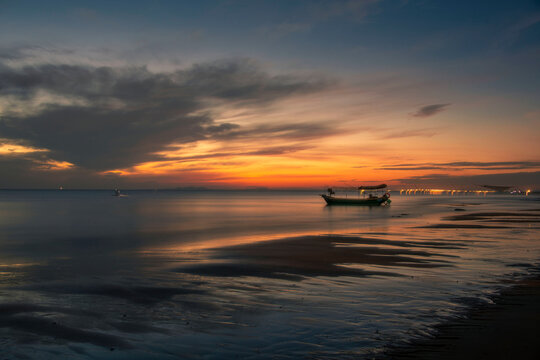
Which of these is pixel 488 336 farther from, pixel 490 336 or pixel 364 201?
pixel 364 201

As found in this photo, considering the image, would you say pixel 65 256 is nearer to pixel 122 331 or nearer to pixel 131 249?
pixel 131 249

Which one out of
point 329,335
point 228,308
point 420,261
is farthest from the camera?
point 420,261

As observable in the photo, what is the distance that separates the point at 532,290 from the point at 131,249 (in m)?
21.7

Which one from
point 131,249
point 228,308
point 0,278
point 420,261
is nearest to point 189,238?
point 131,249

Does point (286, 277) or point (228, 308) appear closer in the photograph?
point (228, 308)

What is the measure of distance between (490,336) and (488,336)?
0.13 ft

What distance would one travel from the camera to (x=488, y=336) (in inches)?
337

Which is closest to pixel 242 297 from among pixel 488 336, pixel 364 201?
pixel 488 336

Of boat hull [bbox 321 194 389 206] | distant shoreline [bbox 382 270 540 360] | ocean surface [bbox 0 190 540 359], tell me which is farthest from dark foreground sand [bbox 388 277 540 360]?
boat hull [bbox 321 194 389 206]

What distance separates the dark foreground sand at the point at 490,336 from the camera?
7684 millimetres

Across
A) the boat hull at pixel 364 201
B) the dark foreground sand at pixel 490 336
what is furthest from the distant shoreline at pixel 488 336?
the boat hull at pixel 364 201

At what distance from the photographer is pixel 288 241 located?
29094 millimetres

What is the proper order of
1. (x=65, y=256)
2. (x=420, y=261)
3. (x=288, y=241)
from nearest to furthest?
(x=420, y=261) → (x=65, y=256) → (x=288, y=241)

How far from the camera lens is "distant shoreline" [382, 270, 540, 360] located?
302 inches
